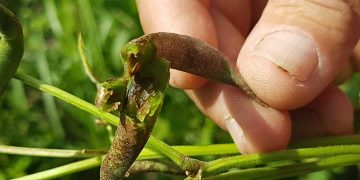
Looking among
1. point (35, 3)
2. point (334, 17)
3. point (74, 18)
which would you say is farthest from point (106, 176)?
point (35, 3)

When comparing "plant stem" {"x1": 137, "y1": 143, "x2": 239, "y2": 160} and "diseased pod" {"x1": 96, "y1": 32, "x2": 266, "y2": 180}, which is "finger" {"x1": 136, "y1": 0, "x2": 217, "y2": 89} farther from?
"diseased pod" {"x1": 96, "y1": 32, "x2": 266, "y2": 180}

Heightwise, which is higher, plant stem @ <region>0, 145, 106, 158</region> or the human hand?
the human hand

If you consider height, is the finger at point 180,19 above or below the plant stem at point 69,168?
above

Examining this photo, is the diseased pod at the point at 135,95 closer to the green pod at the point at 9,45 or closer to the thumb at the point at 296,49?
the green pod at the point at 9,45

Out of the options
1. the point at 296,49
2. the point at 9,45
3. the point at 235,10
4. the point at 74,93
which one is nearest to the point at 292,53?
the point at 296,49

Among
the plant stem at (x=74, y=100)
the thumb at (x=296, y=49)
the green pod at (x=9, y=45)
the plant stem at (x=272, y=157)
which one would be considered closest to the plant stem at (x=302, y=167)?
the plant stem at (x=272, y=157)

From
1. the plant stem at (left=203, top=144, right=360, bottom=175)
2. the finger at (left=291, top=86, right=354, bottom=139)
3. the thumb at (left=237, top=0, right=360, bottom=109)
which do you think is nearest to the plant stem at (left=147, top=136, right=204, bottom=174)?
the plant stem at (left=203, top=144, right=360, bottom=175)
